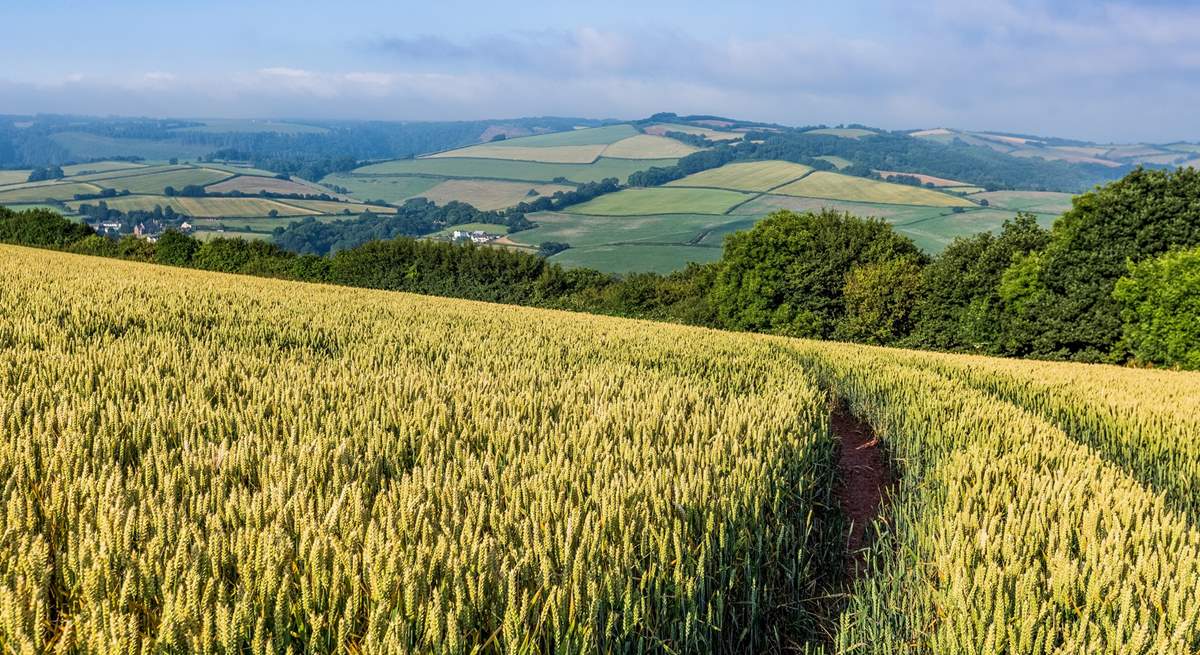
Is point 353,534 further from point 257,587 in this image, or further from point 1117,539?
point 1117,539

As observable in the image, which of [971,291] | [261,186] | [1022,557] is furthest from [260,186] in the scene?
[1022,557]

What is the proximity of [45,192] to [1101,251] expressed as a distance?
175324 mm

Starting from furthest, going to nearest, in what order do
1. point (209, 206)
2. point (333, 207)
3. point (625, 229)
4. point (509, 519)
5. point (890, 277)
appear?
point (333, 207), point (209, 206), point (625, 229), point (890, 277), point (509, 519)

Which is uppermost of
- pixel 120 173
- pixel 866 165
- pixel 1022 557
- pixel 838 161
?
pixel 838 161

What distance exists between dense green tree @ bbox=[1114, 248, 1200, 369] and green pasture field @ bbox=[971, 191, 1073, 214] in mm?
102238

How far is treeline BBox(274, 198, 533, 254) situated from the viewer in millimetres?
118562

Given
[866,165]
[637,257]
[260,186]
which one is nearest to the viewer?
[637,257]

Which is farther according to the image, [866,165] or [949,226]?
[866,165]

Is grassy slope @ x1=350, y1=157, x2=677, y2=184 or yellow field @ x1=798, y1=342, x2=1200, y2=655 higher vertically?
grassy slope @ x1=350, y1=157, x2=677, y2=184

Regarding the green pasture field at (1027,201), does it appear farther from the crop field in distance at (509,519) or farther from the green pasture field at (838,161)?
the crop field in distance at (509,519)

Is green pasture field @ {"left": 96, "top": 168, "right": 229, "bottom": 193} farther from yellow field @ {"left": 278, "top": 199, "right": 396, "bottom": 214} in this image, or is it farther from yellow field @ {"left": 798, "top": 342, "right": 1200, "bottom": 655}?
yellow field @ {"left": 798, "top": 342, "right": 1200, "bottom": 655}

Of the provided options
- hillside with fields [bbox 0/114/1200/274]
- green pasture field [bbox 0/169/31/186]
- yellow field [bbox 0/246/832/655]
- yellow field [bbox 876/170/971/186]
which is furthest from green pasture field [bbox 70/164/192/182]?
yellow field [bbox 0/246/832/655]

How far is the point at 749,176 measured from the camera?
157 metres

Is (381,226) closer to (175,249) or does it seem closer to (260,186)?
(260,186)
